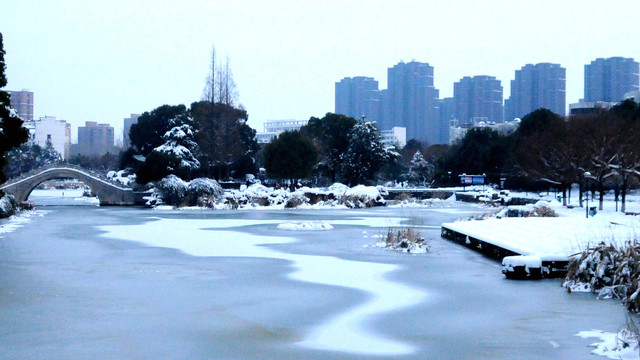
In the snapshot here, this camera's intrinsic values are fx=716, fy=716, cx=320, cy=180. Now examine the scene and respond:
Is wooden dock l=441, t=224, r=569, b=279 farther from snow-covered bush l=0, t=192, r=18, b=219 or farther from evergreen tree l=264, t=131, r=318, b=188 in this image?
evergreen tree l=264, t=131, r=318, b=188

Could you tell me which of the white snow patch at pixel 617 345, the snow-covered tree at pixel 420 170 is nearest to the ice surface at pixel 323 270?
the white snow patch at pixel 617 345

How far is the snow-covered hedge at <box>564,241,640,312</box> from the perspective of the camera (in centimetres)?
1229

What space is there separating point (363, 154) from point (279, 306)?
186 feet

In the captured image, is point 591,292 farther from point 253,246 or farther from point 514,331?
point 253,246

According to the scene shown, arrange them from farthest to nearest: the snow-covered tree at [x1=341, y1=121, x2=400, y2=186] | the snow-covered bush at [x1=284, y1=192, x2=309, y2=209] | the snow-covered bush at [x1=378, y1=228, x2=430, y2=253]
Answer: the snow-covered tree at [x1=341, y1=121, x2=400, y2=186]
the snow-covered bush at [x1=284, y1=192, x2=309, y2=209]
the snow-covered bush at [x1=378, y1=228, x2=430, y2=253]

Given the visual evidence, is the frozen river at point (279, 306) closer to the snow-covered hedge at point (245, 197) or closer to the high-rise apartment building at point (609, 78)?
the snow-covered hedge at point (245, 197)

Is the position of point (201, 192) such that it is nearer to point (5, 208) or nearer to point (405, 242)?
point (5, 208)

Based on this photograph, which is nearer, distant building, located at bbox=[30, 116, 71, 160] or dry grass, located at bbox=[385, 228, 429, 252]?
dry grass, located at bbox=[385, 228, 429, 252]

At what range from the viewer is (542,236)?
18.9 meters

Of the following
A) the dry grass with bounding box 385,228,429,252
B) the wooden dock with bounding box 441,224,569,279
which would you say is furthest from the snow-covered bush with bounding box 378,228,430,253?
the wooden dock with bounding box 441,224,569,279

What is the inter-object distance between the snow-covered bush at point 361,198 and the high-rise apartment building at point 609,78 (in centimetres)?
13231

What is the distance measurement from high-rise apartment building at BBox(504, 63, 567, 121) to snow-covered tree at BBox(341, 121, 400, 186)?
128 meters

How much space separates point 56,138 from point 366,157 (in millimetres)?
129526

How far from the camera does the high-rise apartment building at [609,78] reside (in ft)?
562
